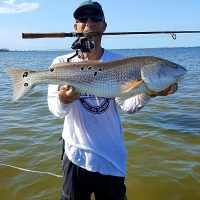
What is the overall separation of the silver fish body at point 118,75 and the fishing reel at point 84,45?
0.98ft

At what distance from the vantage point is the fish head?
3.72m

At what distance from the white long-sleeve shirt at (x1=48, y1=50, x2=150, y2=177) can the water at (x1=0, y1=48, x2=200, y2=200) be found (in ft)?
9.29

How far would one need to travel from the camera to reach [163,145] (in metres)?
9.03

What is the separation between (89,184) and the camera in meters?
4.05

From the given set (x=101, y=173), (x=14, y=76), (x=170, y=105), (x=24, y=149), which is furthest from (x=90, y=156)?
(x=170, y=105)

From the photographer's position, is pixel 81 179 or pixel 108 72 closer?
pixel 108 72

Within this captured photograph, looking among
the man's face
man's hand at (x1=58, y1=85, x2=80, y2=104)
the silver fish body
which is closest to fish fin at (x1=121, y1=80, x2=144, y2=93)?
the silver fish body

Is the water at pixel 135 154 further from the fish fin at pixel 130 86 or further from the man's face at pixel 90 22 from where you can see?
the man's face at pixel 90 22

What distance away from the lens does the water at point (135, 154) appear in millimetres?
6793

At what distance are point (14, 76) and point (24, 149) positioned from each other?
17.1ft

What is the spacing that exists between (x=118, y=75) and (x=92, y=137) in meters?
0.75

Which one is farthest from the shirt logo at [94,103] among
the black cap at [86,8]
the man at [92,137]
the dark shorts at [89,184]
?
the black cap at [86,8]

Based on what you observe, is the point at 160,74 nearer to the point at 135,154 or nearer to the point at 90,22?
the point at 90,22

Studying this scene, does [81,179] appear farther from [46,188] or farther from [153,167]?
[153,167]
